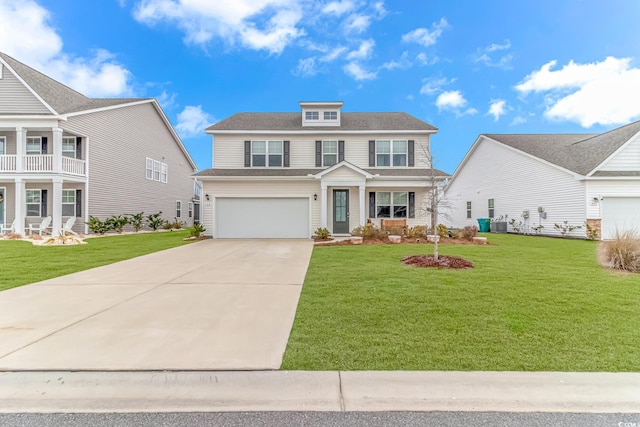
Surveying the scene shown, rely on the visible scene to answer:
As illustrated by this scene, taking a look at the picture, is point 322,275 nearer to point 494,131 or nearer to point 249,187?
point 249,187

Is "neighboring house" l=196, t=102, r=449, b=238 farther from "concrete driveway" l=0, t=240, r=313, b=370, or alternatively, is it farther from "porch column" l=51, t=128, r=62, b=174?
"concrete driveway" l=0, t=240, r=313, b=370

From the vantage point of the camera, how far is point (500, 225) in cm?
1953

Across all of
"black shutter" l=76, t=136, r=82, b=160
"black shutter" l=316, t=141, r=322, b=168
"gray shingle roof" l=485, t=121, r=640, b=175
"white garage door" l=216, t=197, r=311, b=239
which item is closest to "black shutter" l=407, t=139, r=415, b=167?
"black shutter" l=316, t=141, r=322, b=168

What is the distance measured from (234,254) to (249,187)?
6244mm

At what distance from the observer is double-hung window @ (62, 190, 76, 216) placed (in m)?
17.7

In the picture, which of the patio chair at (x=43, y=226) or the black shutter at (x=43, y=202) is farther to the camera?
the black shutter at (x=43, y=202)

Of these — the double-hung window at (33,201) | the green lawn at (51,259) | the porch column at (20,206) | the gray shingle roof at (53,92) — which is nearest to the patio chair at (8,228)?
the porch column at (20,206)

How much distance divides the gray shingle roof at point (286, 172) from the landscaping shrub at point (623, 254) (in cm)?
812

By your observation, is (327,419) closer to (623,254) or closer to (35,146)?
(623,254)

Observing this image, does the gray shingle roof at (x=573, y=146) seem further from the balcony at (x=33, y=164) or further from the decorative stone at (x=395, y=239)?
the balcony at (x=33, y=164)

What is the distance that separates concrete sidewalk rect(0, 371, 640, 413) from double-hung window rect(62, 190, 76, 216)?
733 inches

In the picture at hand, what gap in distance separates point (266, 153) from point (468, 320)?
14595 mm

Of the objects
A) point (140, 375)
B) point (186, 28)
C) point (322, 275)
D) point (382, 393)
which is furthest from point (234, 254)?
point (186, 28)

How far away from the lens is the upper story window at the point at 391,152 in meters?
17.0
